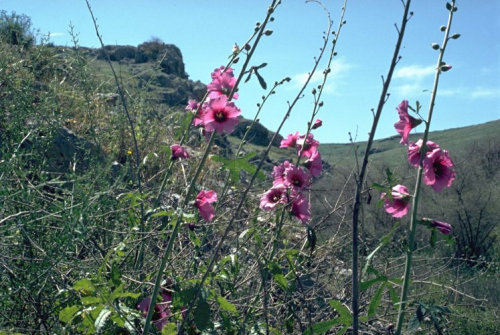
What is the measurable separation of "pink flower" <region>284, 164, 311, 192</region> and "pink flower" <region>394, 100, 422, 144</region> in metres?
0.57

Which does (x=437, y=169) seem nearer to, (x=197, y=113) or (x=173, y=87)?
(x=197, y=113)

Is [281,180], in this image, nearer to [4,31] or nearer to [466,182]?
[4,31]

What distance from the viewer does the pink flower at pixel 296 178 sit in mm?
2335

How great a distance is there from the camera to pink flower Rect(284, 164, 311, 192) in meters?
2.34

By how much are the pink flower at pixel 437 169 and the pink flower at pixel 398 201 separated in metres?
0.11

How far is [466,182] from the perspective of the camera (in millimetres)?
12109

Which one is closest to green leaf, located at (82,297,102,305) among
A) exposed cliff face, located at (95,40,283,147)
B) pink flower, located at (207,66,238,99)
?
pink flower, located at (207,66,238,99)

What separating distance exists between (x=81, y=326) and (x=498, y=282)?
24.5 feet

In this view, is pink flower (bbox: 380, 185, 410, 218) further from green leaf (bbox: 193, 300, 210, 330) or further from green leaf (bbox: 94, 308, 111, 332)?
green leaf (bbox: 94, 308, 111, 332)

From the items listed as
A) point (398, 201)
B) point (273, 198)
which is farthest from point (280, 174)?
point (398, 201)

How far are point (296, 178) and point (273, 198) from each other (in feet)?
0.54

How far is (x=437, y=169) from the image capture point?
1.97 metres

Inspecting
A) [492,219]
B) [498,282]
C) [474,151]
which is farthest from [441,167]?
[474,151]

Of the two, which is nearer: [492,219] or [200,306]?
[200,306]
